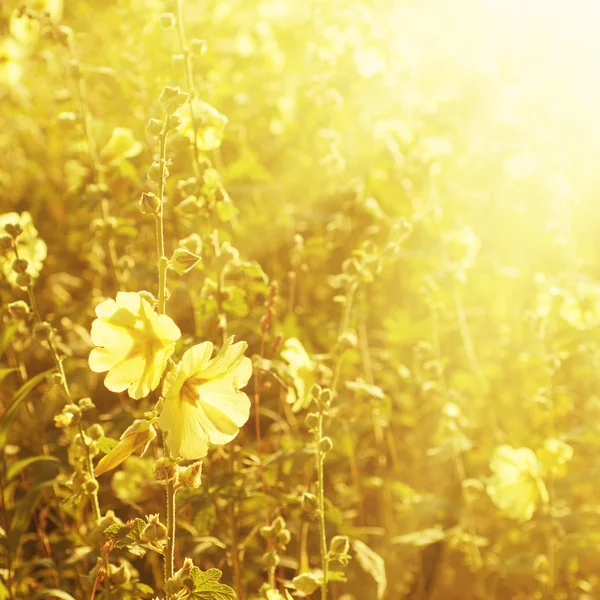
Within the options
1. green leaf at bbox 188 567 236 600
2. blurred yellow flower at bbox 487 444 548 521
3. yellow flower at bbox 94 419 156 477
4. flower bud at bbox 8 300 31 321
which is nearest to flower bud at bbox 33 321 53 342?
flower bud at bbox 8 300 31 321

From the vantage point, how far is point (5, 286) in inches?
73.4

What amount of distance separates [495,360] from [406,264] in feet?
1.75

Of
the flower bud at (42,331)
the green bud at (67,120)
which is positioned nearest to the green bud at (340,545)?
the flower bud at (42,331)

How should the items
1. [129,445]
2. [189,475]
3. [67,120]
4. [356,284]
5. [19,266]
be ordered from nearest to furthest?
[129,445]
[189,475]
[19,266]
[356,284]
[67,120]

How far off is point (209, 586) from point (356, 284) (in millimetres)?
905

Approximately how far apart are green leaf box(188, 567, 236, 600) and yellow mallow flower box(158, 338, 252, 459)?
0.21 metres

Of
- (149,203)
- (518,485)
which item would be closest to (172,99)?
(149,203)

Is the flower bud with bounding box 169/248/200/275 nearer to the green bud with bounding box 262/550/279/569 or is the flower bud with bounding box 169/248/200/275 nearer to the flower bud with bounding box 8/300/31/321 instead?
the flower bud with bounding box 8/300/31/321

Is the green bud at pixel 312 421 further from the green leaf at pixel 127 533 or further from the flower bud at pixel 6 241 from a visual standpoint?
the flower bud at pixel 6 241

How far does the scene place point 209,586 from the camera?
1279 mm

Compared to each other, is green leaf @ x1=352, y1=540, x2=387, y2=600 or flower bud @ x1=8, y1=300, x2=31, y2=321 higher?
flower bud @ x1=8, y1=300, x2=31, y2=321

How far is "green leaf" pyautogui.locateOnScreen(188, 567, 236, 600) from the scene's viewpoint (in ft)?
4.18

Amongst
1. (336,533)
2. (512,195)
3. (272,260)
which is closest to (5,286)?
(336,533)

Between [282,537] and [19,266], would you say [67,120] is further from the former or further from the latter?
[282,537]
